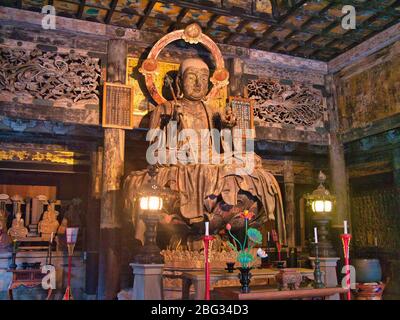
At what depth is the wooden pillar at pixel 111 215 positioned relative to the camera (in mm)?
6195

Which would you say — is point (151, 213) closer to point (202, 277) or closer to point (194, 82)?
point (202, 277)

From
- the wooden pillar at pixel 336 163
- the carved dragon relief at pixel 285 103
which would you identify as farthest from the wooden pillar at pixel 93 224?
the wooden pillar at pixel 336 163

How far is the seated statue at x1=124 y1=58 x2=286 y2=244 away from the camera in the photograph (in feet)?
18.7

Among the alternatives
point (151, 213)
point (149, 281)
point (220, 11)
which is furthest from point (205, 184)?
point (220, 11)

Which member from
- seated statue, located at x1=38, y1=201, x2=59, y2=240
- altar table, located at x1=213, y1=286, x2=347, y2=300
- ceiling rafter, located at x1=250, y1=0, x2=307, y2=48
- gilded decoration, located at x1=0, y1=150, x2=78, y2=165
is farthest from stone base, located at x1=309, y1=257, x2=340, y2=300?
gilded decoration, located at x1=0, y1=150, x2=78, y2=165

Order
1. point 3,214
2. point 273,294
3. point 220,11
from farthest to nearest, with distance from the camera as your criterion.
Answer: point 3,214
point 220,11
point 273,294

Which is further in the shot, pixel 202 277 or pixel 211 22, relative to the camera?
pixel 211 22

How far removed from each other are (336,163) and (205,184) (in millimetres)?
3255

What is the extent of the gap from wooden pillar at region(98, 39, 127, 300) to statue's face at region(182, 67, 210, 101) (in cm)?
108

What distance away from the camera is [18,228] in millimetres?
6996

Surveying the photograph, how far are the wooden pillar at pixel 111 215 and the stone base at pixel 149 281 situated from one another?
1590 mm

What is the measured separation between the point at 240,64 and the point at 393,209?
3747mm

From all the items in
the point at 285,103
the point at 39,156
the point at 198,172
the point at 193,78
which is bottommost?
the point at 198,172
